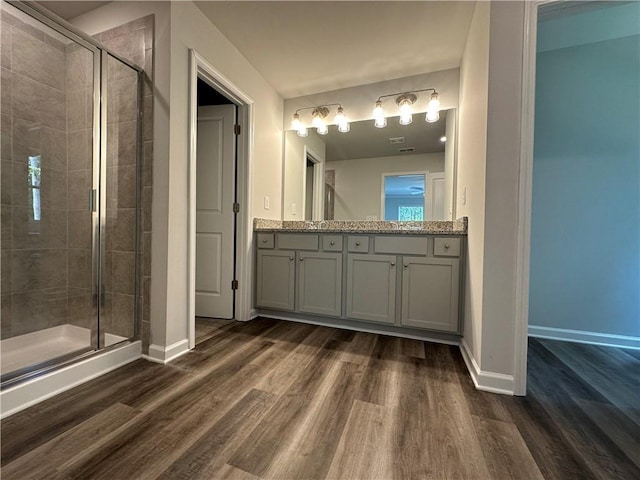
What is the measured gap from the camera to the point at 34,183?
182cm

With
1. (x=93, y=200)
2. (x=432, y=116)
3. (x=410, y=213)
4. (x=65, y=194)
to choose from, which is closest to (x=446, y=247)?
(x=410, y=213)

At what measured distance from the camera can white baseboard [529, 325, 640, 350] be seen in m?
1.94

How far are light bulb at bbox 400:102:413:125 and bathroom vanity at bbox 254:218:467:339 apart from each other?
3.09 feet

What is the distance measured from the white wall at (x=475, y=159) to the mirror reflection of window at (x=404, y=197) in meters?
0.43

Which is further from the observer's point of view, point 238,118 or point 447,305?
point 238,118

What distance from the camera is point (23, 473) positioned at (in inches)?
Answer: 32.6

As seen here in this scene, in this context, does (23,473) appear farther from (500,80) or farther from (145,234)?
(500,80)

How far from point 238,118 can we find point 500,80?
1.95m

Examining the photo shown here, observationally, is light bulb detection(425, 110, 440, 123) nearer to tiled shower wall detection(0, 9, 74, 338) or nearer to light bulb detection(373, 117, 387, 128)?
light bulb detection(373, 117, 387, 128)

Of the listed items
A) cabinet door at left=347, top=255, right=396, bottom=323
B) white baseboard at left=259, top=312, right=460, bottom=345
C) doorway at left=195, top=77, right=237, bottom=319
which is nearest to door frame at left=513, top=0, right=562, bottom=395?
white baseboard at left=259, top=312, right=460, bottom=345

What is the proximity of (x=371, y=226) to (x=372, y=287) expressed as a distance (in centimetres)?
65

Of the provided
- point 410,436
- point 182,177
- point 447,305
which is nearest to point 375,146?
point 447,305

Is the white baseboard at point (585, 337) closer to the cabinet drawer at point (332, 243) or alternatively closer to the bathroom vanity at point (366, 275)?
the bathroom vanity at point (366, 275)

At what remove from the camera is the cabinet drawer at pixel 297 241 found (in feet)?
7.63
